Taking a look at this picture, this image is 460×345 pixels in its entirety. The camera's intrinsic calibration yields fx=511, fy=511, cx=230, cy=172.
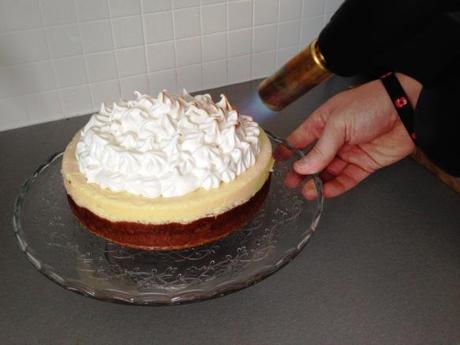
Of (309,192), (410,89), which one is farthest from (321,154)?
(410,89)

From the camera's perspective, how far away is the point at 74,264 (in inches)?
32.3

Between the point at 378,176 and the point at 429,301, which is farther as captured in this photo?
the point at 378,176

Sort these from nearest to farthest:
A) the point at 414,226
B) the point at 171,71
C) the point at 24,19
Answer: the point at 414,226 < the point at 24,19 < the point at 171,71

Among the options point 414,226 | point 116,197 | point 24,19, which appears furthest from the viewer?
point 24,19

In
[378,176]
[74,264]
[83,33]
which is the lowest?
[378,176]

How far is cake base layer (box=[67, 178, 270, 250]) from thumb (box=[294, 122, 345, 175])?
0.47 ft

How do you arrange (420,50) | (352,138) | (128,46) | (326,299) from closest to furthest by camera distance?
(420,50), (326,299), (352,138), (128,46)

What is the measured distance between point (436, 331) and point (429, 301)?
0.21ft

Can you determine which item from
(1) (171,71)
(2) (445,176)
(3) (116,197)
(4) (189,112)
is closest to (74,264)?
(3) (116,197)

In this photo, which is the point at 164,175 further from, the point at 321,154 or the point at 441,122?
the point at 441,122

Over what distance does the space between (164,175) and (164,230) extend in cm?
9

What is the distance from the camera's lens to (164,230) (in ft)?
2.72

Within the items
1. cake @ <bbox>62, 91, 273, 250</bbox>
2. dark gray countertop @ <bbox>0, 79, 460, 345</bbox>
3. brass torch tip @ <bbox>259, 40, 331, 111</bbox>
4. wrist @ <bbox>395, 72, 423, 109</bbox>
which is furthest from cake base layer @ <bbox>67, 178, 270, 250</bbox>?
wrist @ <bbox>395, 72, 423, 109</bbox>

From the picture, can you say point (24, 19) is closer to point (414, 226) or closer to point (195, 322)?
point (195, 322)
